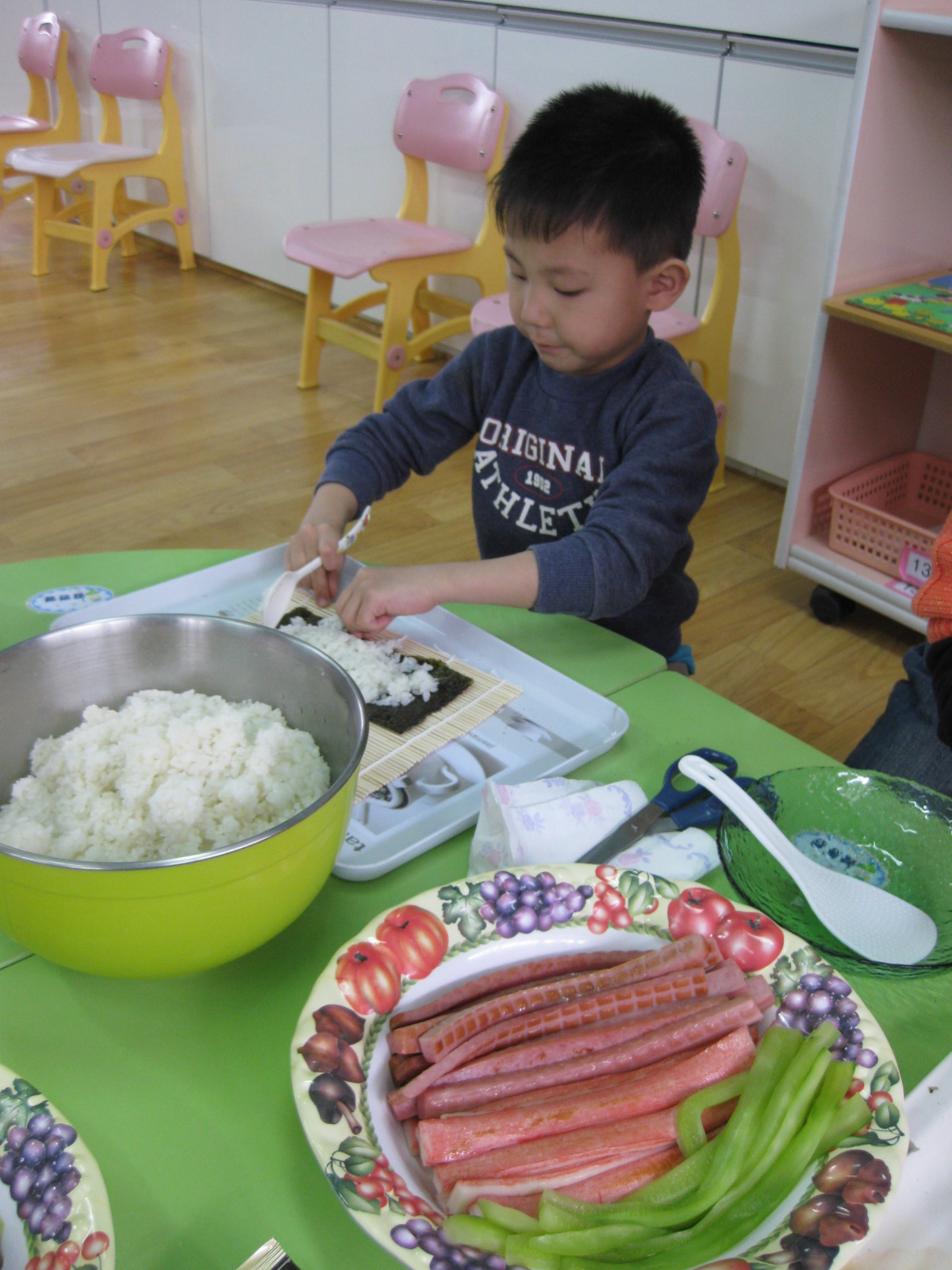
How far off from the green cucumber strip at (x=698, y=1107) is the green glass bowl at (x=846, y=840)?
17 cm

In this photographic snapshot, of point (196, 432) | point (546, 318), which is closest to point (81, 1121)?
point (546, 318)

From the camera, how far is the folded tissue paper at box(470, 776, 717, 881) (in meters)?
0.73

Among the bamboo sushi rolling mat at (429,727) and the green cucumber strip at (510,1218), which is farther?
the bamboo sushi rolling mat at (429,727)

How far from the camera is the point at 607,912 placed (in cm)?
66

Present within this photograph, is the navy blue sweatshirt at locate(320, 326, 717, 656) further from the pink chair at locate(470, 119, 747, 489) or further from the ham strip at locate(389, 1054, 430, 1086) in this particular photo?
the pink chair at locate(470, 119, 747, 489)

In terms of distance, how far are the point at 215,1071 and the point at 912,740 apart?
983 millimetres

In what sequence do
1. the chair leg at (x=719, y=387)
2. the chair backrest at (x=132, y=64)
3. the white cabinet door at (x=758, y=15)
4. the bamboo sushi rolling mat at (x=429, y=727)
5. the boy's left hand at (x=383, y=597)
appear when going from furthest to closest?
the chair backrest at (x=132, y=64) → the chair leg at (x=719, y=387) → the white cabinet door at (x=758, y=15) → the boy's left hand at (x=383, y=597) → the bamboo sushi rolling mat at (x=429, y=727)

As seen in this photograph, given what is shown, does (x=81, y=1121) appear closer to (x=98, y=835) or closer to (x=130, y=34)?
(x=98, y=835)

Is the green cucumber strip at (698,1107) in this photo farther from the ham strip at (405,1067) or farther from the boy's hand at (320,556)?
the boy's hand at (320,556)

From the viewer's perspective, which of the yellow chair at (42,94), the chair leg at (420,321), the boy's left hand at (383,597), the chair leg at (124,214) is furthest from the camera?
the chair leg at (124,214)

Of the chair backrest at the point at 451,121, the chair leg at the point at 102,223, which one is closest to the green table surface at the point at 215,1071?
the chair backrest at the point at 451,121

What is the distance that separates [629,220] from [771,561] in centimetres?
157

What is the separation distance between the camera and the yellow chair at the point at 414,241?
293cm

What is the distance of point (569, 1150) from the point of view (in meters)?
0.53
